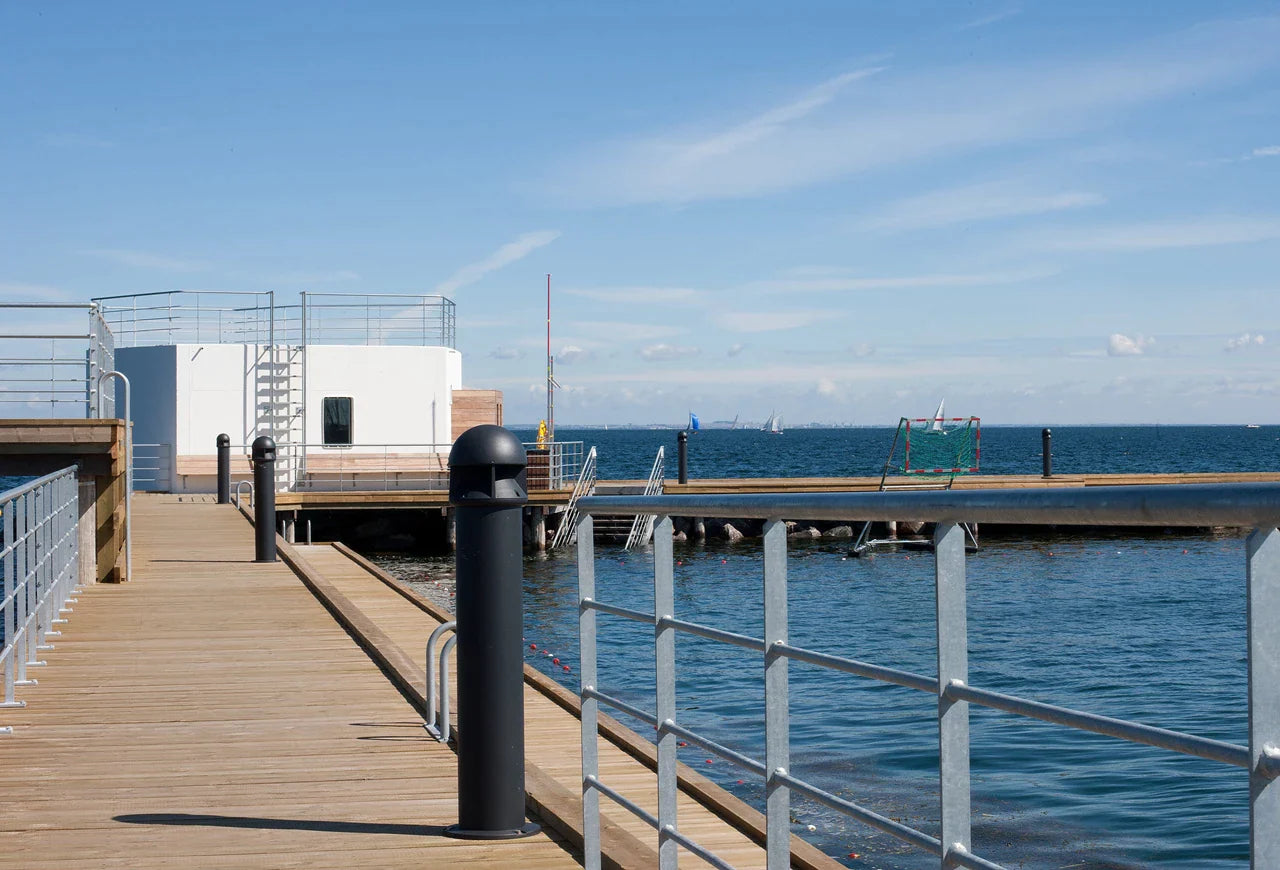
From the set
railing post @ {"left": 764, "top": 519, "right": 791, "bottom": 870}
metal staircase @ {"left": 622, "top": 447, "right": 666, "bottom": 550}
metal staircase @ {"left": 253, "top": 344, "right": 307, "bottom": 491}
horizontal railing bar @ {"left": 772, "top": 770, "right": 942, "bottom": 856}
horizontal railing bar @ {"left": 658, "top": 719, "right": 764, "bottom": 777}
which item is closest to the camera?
horizontal railing bar @ {"left": 772, "top": 770, "right": 942, "bottom": 856}

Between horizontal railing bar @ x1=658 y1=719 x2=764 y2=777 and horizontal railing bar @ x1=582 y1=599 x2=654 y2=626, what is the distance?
0.24m

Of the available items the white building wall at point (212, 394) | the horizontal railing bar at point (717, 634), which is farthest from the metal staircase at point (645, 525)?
the horizontal railing bar at point (717, 634)

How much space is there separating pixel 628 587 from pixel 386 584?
6.56 meters

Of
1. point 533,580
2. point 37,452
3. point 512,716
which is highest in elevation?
point 37,452

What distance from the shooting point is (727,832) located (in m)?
5.29

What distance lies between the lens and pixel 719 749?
2.68 meters

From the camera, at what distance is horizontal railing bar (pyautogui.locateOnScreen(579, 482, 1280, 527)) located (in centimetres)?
123

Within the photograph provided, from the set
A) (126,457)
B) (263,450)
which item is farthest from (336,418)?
(126,457)

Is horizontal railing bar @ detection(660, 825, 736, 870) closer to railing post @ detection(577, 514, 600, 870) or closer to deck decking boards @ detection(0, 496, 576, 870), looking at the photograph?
railing post @ detection(577, 514, 600, 870)

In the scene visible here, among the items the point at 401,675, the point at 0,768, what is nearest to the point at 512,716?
the point at 0,768

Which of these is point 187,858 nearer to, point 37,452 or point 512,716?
point 512,716

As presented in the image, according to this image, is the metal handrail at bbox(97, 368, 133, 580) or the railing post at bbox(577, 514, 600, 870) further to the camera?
the metal handrail at bbox(97, 368, 133, 580)

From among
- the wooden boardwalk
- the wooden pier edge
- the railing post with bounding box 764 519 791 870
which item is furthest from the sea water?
the railing post with bounding box 764 519 791 870

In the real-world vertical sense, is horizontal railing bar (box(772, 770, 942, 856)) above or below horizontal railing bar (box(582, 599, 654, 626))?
below
